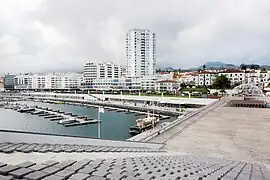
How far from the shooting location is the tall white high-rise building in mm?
92625

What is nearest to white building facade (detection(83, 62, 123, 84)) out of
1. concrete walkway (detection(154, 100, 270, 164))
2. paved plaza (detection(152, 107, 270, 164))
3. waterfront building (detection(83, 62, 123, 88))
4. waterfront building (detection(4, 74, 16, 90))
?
waterfront building (detection(83, 62, 123, 88))

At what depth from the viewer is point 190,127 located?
49.8 feet

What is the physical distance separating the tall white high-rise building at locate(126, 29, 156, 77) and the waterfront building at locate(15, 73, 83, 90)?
20361mm

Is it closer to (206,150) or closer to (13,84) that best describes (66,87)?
(13,84)

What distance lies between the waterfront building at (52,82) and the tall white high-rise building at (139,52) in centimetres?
2036

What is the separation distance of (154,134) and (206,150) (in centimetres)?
303

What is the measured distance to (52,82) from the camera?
96.7 metres

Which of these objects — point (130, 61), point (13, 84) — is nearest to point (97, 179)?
point (130, 61)

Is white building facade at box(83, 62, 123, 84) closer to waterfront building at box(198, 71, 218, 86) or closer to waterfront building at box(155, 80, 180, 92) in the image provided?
waterfront building at box(155, 80, 180, 92)

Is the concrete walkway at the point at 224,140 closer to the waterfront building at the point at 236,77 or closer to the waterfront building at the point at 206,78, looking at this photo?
the waterfront building at the point at 206,78

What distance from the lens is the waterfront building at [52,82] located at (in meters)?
93.7

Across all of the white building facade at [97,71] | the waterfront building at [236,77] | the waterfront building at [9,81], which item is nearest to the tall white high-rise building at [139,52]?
the white building facade at [97,71]

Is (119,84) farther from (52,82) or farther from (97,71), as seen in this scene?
(52,82)

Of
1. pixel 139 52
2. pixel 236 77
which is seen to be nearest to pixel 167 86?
pixel 236 77
